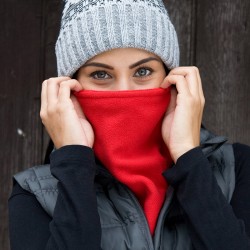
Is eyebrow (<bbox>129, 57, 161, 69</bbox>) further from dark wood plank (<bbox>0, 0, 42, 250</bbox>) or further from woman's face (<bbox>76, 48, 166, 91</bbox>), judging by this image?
dark wood plank (<bbox>0, 0, 42, 250</bbox>)

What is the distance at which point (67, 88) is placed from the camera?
2.10 m

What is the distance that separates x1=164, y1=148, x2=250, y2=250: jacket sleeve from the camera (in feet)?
6.25

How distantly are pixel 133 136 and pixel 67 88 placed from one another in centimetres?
24

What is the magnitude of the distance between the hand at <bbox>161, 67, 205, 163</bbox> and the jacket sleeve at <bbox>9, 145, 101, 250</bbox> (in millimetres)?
239

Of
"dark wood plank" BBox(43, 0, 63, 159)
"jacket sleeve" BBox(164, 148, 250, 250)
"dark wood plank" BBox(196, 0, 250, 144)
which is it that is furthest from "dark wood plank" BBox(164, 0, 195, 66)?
"jacket sleeve" BBox(164, 148, 250, 250)

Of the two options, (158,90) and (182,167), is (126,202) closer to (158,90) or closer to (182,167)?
(182,167)

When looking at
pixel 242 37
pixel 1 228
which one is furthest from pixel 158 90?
pixel 1 228

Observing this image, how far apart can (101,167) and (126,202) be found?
0.13m

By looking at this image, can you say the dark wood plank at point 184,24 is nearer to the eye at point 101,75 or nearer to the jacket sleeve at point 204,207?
the eye at point 101,75

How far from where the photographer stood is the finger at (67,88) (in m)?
2.10

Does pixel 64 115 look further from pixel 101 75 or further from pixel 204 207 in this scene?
pixel 204 207

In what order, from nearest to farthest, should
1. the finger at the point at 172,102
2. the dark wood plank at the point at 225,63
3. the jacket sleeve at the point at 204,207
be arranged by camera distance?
the jacket sleeve at the point at 204,207 → the finger at the point at 172,102 → the dark wood plank at the point at 225,63

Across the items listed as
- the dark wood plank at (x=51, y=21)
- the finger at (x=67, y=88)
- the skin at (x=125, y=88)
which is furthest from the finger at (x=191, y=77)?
the dark wood plank at (x=51, y=21)

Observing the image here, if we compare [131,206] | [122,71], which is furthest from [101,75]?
[131,206]
